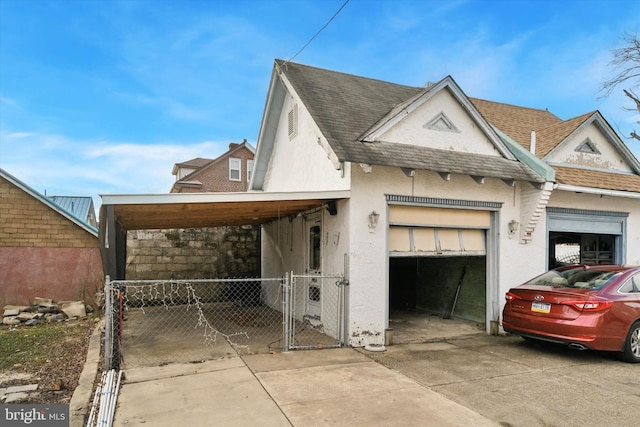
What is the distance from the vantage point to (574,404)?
15.3ft

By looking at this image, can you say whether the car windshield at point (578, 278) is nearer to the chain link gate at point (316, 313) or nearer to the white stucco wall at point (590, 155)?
the white stucco wall at point (590, 155)

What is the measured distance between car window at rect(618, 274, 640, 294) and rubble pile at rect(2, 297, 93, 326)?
13129 mm

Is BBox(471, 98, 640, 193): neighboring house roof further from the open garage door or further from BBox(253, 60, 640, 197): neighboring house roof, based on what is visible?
the open garage door

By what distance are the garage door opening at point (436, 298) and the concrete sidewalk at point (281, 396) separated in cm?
271

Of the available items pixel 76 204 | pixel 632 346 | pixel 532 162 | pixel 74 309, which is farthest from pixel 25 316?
pixel 76 204

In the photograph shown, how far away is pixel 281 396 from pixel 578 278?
18.7ft

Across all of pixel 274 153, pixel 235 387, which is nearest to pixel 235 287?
pixel 274 153

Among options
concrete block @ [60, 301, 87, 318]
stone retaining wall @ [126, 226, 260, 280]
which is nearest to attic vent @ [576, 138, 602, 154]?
stone retaining wall @ [126, 226, 260, 280]

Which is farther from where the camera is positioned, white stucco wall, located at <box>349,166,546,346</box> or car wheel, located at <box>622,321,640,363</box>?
white stucco wall, located at <box>349,166,546,346</box>

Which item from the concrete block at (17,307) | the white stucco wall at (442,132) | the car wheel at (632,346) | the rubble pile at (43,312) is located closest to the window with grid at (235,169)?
the rubble pile at (43,312)

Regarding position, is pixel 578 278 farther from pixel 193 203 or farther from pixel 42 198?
pixel 42 198

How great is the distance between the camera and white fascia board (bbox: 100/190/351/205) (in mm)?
5949

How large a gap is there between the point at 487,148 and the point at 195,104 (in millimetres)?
13192

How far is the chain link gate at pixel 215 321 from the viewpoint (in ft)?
A: 20.7
